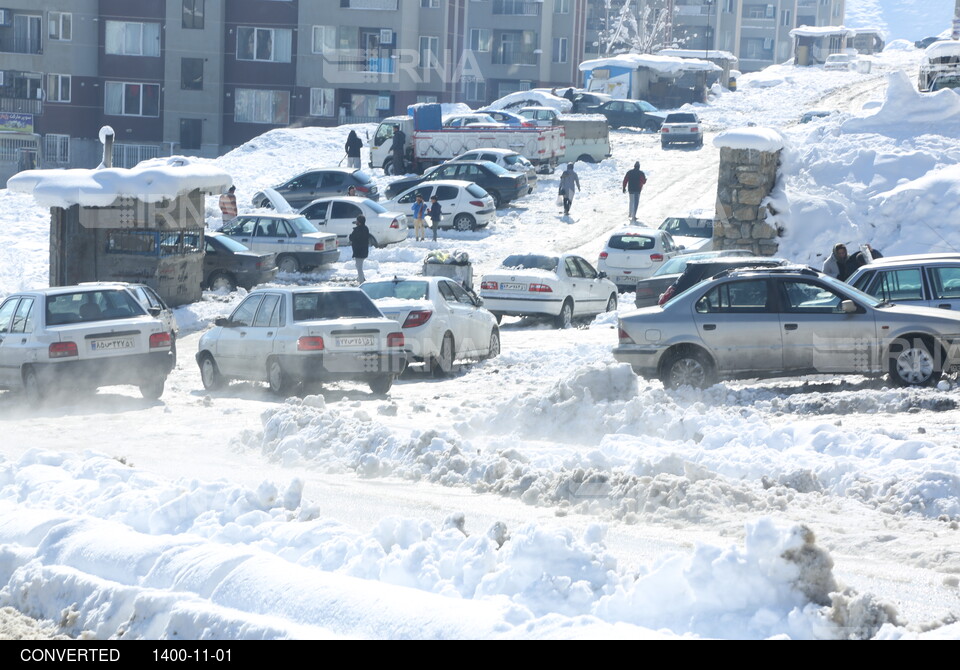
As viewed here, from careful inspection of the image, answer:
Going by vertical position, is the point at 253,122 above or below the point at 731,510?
above

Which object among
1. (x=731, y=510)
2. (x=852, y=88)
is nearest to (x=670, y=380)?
(x=731, y=510)

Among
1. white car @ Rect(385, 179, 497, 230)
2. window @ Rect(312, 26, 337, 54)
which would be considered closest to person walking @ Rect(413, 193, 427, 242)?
white car @ Rect(385, 179, 497, 230)

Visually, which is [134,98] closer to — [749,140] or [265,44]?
[265,44]

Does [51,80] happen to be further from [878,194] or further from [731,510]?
[731,510]

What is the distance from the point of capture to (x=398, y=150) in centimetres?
4191

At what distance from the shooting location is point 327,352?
15.6 meters

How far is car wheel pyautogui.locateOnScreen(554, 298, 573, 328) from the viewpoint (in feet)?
76.5

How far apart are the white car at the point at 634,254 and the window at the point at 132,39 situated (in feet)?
129

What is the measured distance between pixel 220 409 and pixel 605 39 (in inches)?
3358

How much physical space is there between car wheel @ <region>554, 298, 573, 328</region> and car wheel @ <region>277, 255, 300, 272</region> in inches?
326

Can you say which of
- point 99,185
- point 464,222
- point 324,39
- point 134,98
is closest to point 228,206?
point 464,222

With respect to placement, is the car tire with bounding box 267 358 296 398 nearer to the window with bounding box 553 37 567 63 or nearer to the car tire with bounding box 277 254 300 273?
the car tire with bounding box 277 254 300 273
